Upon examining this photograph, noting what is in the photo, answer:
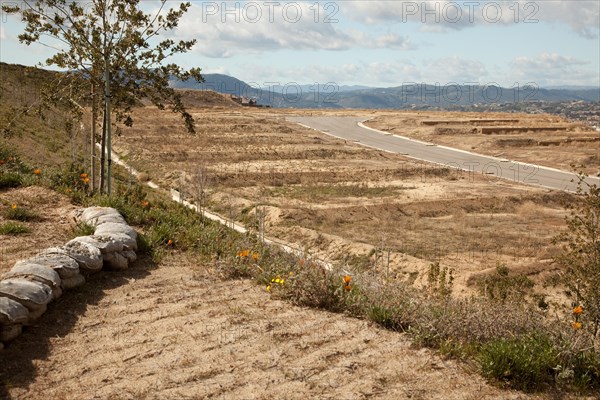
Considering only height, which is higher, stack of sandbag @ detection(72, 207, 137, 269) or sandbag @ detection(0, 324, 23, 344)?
stack of sandbag @ detection(72, 207, 137, 269)

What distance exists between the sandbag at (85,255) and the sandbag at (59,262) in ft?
0.39

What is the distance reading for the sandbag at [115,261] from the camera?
7.53 metres

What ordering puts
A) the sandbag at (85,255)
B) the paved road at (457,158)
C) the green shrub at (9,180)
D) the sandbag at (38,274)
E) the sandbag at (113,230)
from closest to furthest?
the sandbag at (38,274) < the sandbag at (85,255) < the sandbag at (113,230) < the green shrub at (9,180) < the paved road at (457,158)

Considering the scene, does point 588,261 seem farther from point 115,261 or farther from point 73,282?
point 73,282

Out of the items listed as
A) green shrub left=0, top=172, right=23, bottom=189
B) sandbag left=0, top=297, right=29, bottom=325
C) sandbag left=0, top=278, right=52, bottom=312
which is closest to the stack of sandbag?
sandbag left=0, top=278, right=52, bottom=312

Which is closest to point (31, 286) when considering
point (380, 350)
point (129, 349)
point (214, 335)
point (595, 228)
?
point (129, 349)

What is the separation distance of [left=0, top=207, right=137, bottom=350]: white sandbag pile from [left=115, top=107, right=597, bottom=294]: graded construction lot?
3.66 metres

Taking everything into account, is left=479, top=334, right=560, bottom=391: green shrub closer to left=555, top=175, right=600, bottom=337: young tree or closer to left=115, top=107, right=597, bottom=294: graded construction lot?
left=555, top=175, right=600, bottom=337: young tree

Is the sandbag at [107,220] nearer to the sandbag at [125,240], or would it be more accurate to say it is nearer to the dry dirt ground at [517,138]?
the sandbag at [125,240]

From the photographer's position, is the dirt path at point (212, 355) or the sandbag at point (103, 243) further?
the sandbag at point (103, 243)

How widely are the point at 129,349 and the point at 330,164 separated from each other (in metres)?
31.7

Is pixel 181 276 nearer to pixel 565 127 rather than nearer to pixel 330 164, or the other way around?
pixel 330 164

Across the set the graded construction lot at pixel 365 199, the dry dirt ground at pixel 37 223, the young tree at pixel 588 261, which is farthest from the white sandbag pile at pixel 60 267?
the young tree at pixel 588 261

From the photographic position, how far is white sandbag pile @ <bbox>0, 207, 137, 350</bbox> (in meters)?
5.54
